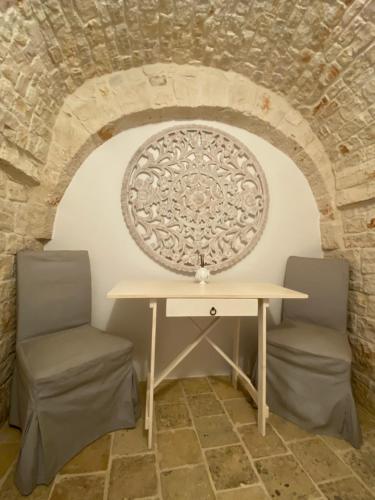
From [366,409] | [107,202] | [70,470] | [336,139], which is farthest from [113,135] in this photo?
[366,409]

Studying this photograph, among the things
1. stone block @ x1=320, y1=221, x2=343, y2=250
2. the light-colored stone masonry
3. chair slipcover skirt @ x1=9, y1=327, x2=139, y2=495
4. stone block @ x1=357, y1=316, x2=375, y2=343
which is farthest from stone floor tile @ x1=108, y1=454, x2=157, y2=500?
stone block @ x1=320, y1=221, x2=343, y2=250

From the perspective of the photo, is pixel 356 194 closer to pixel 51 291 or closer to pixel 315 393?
pixel 315 393

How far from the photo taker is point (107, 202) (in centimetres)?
182

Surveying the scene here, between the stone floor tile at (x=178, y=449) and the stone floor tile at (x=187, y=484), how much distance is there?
0.04 m

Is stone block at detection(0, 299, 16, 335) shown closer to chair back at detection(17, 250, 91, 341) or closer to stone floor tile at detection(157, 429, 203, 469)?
chair back at detection(17, 250, 91, 341)

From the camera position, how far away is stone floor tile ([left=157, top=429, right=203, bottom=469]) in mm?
1170

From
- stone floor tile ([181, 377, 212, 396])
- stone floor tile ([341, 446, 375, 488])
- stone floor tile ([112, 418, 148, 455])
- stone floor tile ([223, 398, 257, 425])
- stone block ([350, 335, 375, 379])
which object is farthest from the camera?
stone floor tile ([181, 377, 212, 396])

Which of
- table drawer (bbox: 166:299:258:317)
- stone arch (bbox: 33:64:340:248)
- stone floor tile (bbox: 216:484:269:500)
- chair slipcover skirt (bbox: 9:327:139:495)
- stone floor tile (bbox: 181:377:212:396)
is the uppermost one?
stone arch (bbox: 33:64:340:248)

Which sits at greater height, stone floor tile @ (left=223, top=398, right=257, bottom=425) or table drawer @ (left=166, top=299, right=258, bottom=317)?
table drawer @ (left=166, top=299, right=258, bottom=317)

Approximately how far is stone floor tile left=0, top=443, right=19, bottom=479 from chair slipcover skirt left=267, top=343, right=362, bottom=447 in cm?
151

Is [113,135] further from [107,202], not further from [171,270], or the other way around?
[171,270]

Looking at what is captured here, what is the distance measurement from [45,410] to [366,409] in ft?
6.62

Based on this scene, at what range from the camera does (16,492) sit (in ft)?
3.26

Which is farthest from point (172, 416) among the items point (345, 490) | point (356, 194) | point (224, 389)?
point (356, 194)
